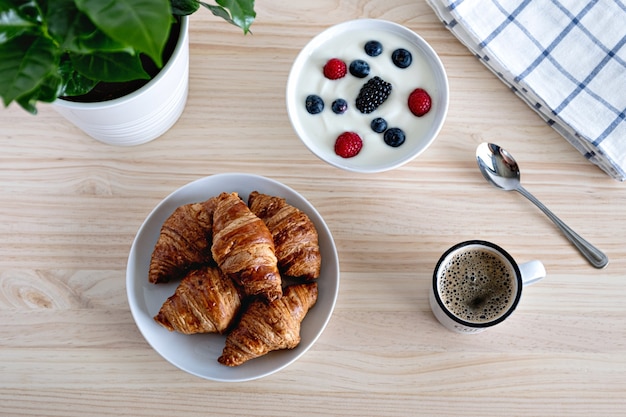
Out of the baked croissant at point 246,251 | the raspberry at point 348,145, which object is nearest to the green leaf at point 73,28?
the baked croissant at point 246,251

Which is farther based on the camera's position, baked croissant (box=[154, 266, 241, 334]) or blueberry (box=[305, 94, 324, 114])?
blueberry (box=[305, 94, 324, 114])

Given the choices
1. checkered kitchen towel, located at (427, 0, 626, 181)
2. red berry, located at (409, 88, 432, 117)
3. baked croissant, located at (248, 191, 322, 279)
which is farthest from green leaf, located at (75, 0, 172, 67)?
checkered kitchen towel, located at (427, 0, 626, 181)

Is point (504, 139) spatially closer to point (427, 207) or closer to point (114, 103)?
point (427, 207)

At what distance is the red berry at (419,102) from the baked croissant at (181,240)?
0.44 meters

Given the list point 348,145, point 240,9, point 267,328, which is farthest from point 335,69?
point 267,328

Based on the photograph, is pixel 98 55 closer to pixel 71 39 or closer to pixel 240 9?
pixel 71 39

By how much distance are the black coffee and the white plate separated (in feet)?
0.72

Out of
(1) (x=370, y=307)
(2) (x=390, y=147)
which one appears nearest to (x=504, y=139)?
(2) (x=390, y=147)

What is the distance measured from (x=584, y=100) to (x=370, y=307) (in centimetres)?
63

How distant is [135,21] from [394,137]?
0.65 metres

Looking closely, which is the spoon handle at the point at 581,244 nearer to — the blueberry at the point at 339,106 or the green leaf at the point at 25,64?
the blueberry at the point at 339,106

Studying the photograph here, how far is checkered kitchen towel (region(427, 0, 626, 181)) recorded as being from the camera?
133 centimetres

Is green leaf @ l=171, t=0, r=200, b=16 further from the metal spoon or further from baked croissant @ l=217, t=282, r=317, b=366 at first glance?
the metal spoon

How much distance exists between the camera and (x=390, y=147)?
1264mm
